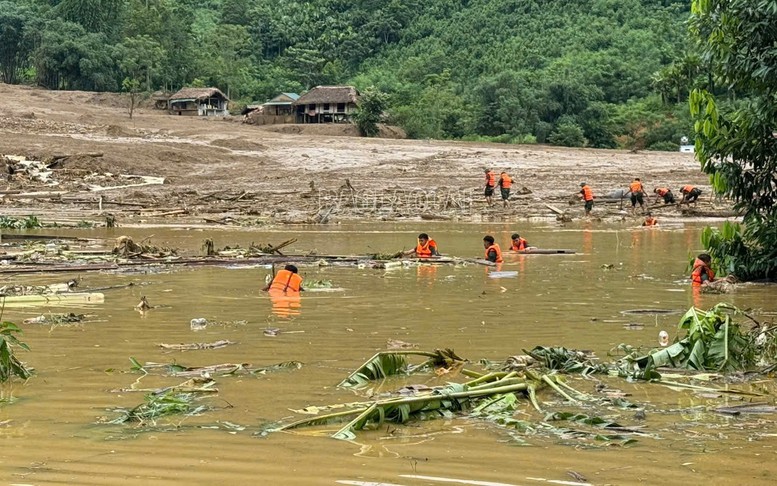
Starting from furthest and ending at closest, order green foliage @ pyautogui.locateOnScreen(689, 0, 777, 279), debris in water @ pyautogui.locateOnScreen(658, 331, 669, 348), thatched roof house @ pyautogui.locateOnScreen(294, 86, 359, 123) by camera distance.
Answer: thatched roof house @ pyautogui.locateOnScreen(294, 86, 359, 123), green foliage @ pyautogui.locateOnScreen(689, 0, 777, 279), debris in water @ pyautogui.locateOnScreen(658, 331, 669, 348)

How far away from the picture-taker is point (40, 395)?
7.36m

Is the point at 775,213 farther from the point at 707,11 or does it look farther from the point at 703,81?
the point at 707,11

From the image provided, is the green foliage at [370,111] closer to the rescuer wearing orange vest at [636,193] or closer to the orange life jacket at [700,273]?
the rescuer wearing orange vest at [636,193]

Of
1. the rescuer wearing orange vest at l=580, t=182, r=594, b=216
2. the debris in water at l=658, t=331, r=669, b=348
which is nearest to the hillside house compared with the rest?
the rescuer wearing orange vest at l=580, t=182, r=594, b=216

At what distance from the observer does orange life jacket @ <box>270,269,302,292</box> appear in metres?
13.3

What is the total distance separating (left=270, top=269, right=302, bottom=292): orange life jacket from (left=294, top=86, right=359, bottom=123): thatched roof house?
5344 centimetres

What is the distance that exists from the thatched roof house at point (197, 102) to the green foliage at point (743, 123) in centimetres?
5851

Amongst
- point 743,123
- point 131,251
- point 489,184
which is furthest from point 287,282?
point 489,184

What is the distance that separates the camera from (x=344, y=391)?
7.48 meters

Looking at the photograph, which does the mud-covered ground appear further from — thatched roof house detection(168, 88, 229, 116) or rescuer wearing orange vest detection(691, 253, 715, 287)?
rescuer wearing orange vest detection(691, 253, 715, 287)

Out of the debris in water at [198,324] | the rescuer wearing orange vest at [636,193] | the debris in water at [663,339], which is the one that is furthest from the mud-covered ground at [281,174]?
the debris in water at [663,339]

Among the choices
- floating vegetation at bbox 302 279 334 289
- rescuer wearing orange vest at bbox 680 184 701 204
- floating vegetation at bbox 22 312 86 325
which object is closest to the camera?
floating vegetation at bbox 22 312 86 325

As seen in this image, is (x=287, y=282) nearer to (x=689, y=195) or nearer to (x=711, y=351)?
(x=711, y=351)

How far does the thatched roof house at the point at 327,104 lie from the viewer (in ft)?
221
